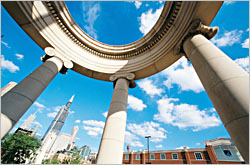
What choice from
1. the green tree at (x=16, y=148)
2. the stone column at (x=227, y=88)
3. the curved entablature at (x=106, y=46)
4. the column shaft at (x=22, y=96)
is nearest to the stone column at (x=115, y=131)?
the curved entablature at (x=106, y=46)

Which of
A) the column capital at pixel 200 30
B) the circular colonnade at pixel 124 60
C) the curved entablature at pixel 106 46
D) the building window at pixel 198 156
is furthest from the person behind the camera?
the building window at pixel 198 156

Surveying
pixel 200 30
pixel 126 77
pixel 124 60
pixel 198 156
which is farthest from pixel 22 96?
pixel 198 156

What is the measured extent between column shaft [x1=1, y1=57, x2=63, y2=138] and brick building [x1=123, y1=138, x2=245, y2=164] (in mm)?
100807

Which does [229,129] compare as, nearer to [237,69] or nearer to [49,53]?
[237,69]

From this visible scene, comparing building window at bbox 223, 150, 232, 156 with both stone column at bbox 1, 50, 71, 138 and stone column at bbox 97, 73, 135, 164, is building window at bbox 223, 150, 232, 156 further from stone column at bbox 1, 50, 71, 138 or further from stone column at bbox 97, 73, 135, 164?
stone column at bbox 1, 50, 71, 138

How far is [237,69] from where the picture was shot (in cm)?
830

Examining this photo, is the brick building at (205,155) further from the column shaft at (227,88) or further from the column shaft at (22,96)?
the column shaft at (22,96)

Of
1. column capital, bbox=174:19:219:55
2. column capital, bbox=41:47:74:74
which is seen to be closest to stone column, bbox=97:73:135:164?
column capital, bbox=41:47:74:74

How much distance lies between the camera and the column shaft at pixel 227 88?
624 centimetres

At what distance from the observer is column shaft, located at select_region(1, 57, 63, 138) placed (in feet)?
31.9

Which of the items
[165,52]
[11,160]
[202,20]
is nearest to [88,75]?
[165,52]

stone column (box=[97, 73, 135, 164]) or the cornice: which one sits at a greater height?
the cornice

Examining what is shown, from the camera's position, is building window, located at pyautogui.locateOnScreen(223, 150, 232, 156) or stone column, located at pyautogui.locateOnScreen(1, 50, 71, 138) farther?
building window, located at pyautogui.locateOnScreen(223, 150, 232, 156)

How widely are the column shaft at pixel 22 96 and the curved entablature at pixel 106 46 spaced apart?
4.03 metres
